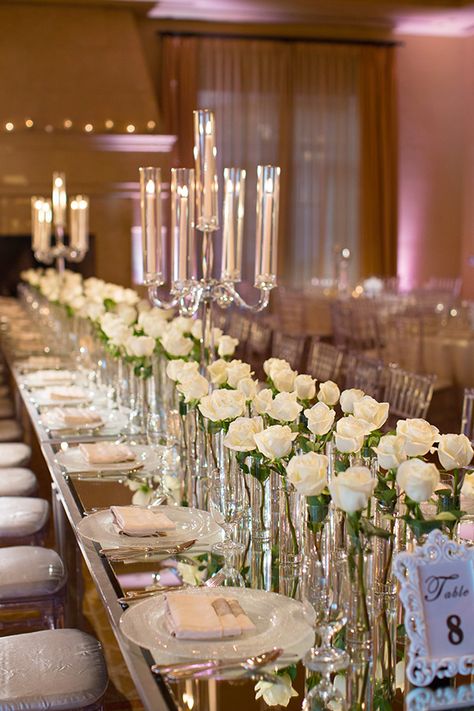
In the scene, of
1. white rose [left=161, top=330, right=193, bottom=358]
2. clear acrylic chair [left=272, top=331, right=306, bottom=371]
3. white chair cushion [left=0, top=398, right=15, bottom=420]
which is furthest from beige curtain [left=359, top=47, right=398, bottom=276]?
white rose [left=161, top=330, right=193, bottom=358]

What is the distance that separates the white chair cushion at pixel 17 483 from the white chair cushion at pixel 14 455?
0.22 m

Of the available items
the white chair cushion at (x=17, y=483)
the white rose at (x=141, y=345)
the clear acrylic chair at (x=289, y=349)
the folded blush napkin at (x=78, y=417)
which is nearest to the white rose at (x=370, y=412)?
the white rose at (x=141, y=345)

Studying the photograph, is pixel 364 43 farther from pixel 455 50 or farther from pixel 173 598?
pixel 173 598

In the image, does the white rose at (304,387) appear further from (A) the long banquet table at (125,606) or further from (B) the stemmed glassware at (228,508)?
(A) the long banquet table at (125,606)

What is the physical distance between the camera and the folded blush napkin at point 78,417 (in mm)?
3879

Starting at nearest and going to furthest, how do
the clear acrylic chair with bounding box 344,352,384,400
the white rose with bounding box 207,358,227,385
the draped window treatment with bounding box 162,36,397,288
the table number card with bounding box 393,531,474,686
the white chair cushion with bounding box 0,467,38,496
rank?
the table number card with bounding box 393,531,474,686, the white rose with bounding box 207,358,227,385, the white chair cushion with bounding box 0,467,38,496, the clear acrylic chair with bounding box 344,352,384,400, the draped window treatment with bounding box 162,36,397,288

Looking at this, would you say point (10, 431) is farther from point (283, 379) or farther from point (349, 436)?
point (349, 436)

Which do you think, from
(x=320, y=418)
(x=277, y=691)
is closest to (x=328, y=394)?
(x=320, y=418)

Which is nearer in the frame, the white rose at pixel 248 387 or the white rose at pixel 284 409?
the white rose at pixel 284 409

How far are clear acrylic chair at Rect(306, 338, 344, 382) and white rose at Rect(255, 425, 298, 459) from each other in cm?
354

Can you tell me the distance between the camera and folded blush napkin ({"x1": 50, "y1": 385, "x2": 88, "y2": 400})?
452cm

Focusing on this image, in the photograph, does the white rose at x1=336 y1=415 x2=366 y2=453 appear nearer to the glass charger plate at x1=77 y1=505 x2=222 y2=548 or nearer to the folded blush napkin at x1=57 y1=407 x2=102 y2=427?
the glass charger plate at x1=77 y1=505 x2=222 y2=548

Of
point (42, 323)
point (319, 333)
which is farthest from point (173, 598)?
point (319, 333)

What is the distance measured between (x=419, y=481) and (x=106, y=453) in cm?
174
